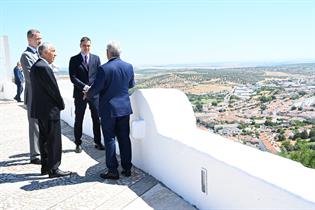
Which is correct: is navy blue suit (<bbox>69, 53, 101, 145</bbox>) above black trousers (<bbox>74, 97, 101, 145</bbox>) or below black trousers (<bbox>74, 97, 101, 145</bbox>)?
above

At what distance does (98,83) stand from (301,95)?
35.9m

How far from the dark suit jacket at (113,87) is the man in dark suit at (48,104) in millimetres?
461

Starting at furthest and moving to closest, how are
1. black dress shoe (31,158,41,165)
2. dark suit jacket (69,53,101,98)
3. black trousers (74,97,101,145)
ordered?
black trousers (74,97,101,145), dark suit jacket (69,53,101,98), black dress shoe (31,158,41,165)

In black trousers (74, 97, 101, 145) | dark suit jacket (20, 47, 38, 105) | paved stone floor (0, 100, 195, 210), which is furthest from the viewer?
black trousers (74, 97, 101, 145)

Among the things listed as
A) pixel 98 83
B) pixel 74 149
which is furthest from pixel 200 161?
pixel 74 149

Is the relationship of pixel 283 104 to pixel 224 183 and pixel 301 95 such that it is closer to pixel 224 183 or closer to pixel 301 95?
pixel 301 95

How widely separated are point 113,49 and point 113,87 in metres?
0.43

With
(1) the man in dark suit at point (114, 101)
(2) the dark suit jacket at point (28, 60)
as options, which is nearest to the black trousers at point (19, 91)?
(2) the dark suit jacket at point (28, 60)

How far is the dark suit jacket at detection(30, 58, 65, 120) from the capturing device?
14.3 feet

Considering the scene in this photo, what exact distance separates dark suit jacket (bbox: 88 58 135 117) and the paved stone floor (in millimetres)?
800

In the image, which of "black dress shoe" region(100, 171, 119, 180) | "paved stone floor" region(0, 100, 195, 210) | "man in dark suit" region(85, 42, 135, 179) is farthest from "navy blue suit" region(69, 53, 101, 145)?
"black dress shoe" region(100, 171, 119, 180)

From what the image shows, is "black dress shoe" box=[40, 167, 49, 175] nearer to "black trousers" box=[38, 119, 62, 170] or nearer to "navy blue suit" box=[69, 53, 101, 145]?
"black trousers" box=[38, 119, 62, 170]

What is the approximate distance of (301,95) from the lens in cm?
3712

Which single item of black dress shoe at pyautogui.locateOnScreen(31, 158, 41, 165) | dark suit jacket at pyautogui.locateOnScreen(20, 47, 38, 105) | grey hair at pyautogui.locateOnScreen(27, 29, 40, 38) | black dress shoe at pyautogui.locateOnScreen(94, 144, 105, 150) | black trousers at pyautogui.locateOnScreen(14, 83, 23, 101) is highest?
grey hair at pyautogui.locateOnScreen(27, 29, 40, 38)
